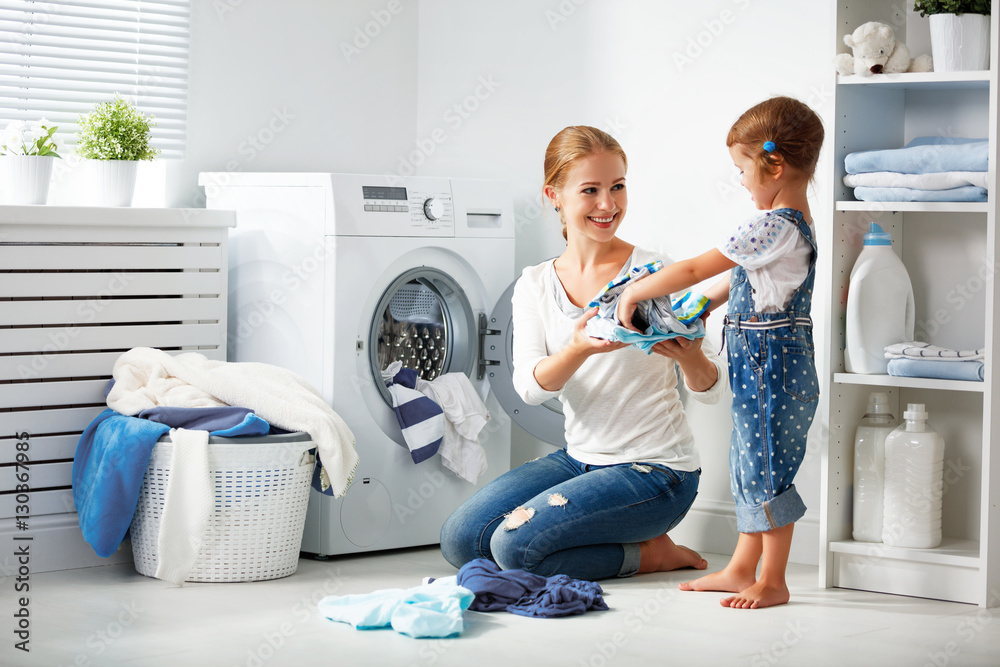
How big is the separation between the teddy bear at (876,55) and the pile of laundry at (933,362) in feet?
1.96

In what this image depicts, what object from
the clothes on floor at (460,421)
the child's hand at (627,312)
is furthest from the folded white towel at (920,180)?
the clothes on floor at (460,421)

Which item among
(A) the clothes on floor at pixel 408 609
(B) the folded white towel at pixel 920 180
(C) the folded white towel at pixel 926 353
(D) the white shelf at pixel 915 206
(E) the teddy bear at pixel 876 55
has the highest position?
(E) the teddy bear at pixel 876 55

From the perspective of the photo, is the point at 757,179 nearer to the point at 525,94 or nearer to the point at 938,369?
the point at 938,369

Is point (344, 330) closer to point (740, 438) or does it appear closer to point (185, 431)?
point (185, 431)

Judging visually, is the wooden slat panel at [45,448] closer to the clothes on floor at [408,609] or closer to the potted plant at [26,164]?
the potted plant at [26,164]

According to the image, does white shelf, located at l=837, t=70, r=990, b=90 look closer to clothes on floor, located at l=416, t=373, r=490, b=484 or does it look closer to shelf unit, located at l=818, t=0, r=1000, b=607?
shelf unit, located at l=818, t=0, r=1000, b=607

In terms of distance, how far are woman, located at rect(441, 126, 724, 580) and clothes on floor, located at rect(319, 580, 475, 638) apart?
0.30 metres

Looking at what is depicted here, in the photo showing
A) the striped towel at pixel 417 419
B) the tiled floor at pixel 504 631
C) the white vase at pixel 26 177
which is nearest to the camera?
the tiled floor at pixel 504 631

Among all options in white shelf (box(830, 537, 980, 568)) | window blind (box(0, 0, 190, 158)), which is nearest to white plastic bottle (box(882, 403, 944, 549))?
white shelf (box(830, 537, 980, 568))

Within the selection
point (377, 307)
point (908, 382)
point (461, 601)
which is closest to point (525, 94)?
point (377, 307)

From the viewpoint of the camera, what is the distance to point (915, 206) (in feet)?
7.83

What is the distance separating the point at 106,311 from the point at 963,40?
2.06m

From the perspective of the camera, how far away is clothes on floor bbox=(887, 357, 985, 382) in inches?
92.0

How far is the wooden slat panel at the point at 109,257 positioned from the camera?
2664 millimetres
